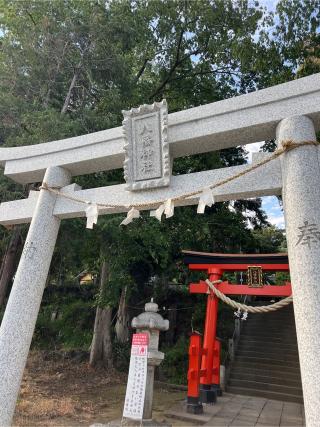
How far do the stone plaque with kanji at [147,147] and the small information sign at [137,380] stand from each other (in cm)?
223

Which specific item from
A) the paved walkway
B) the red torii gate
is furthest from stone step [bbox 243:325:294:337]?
the red torii gate

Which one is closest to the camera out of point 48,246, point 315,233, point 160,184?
point 315,233

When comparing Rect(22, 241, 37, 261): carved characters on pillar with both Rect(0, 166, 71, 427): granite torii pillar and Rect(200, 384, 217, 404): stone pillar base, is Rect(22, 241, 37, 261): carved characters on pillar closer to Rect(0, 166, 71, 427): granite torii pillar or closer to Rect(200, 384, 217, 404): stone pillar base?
Rect(0, 166, 71, 427): granite torii pillar

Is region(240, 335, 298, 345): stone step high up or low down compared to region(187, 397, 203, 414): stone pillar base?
up

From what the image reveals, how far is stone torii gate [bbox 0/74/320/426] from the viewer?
3.07 metres

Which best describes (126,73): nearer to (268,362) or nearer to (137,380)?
(137,380)

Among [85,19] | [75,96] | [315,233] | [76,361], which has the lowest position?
[76,361]

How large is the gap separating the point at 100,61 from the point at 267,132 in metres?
6.38

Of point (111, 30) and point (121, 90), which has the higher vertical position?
point (111, 30)

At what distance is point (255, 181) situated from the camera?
3.74 m

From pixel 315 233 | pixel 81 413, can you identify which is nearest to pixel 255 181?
pixel 315 233

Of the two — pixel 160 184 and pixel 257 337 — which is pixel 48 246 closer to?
pixel 160 184

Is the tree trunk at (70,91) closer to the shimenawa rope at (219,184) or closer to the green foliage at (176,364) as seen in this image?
the shimenawa rope at (219,184)

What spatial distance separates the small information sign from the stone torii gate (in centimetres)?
142
